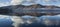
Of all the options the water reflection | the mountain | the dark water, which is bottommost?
the mountain

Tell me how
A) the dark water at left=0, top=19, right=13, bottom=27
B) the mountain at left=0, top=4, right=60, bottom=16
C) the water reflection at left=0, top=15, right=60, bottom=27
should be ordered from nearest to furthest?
the mountain at left=0, top=4, right=60, bottom=16 → the water reflection at left=0, top=15, right=60, bottom=27 → the dark water at left=0, top=19, right=13, bottom=27

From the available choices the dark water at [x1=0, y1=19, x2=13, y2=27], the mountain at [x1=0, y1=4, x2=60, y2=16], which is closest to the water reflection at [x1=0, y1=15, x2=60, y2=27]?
the dark water at [x1=0, y1=19, x2=13, y2=27]

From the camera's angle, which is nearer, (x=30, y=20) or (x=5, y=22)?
(x=30, y=20)

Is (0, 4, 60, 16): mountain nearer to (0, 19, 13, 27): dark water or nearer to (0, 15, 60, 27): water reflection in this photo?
(0, 15, 60, 27): water reflection

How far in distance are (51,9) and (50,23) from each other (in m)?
2.43

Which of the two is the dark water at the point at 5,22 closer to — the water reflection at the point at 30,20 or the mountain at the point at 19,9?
the water reflection at the point at 30,20

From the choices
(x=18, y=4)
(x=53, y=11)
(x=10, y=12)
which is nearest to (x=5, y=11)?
(x=10, y=12)

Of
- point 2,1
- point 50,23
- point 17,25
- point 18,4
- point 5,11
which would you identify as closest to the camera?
point 5,11

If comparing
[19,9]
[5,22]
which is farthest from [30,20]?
[19,9]

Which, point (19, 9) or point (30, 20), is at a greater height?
point (30, 20)

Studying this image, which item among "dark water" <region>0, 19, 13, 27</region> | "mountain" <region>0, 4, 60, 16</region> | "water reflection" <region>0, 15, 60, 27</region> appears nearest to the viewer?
"mountain" <region>0, 4, 60, 16</region>

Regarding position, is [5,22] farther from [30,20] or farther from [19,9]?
[19,9]

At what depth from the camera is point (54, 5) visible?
3.88m

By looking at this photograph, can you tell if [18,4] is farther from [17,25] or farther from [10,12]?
[17,25]
